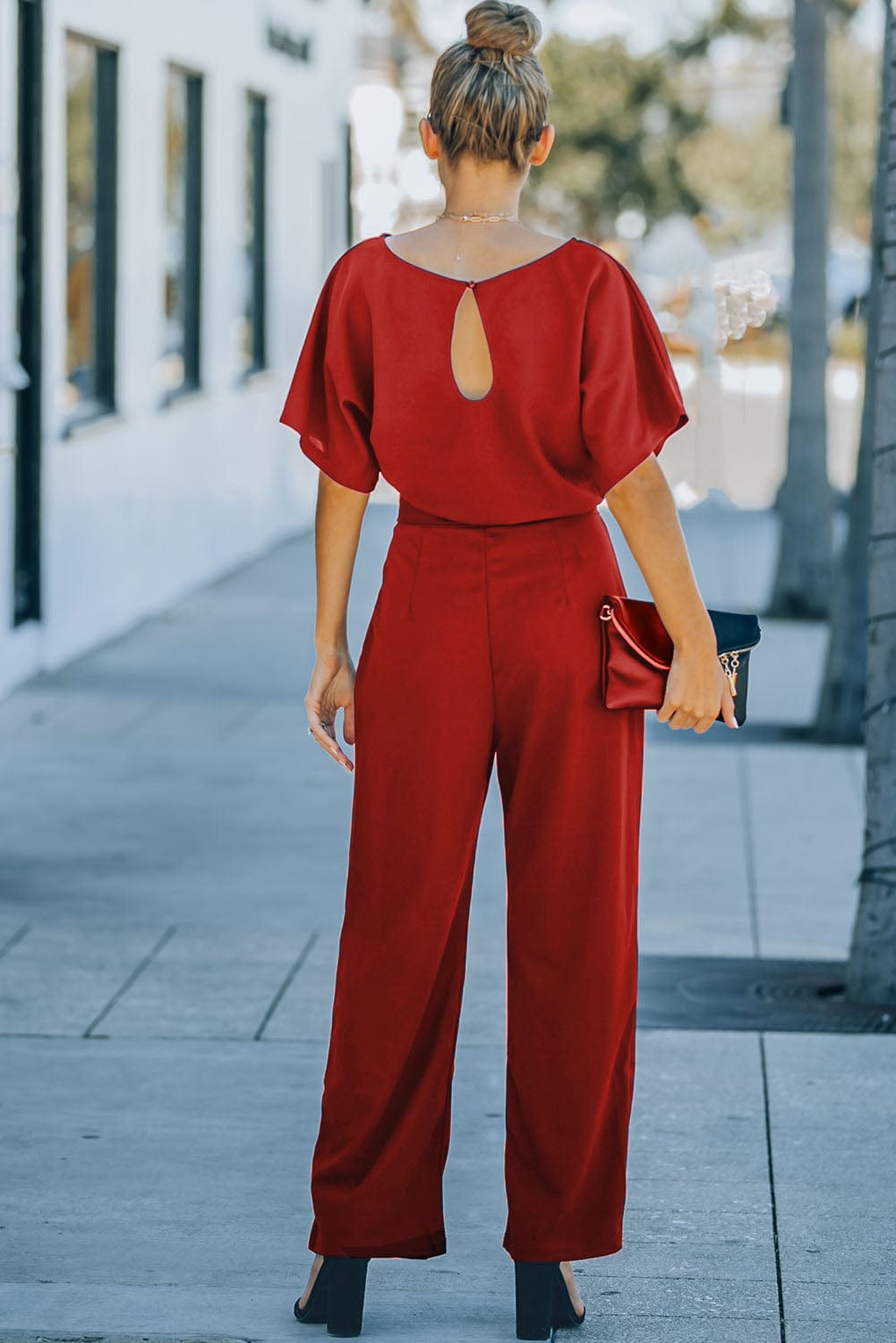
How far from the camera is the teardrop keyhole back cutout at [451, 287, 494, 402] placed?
3209 millimetres

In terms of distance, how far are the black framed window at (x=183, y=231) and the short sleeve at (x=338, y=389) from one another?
1023 centimetres

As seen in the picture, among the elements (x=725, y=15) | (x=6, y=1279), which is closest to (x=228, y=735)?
(x=6, y=1279)

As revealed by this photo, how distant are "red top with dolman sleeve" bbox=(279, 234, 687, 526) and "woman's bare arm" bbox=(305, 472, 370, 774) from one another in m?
0.13

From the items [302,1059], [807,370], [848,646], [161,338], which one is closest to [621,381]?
[302,1059]

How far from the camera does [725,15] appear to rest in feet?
72.0

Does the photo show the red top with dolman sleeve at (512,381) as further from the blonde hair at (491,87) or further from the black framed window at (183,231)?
the black framed window at (183,231)

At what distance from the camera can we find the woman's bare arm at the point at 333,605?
3.44 metres

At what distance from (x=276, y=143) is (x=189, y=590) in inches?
190

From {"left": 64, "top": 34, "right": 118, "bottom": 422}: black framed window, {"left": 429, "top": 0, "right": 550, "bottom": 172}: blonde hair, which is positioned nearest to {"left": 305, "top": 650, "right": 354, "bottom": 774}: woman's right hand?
{"left": 429, "top": 0, "right": 550, "bottom": 172}: blonde hair

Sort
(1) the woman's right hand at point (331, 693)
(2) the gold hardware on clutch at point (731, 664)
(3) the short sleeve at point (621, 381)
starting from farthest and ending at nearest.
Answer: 1. (1) the woman's right hand at point (331, 693)
2. (2) the gold hardware on clutch at point (731, 664)
3. (3) the short sleeve at point (621, 381)

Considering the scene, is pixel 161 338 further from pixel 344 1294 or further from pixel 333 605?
pixel 344 1294

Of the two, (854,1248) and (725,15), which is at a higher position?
(725,15)

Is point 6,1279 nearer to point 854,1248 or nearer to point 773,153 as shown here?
point 854,1248

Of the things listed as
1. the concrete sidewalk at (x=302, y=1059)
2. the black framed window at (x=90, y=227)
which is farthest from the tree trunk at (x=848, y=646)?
the black framed window at (x=90, y=227)
